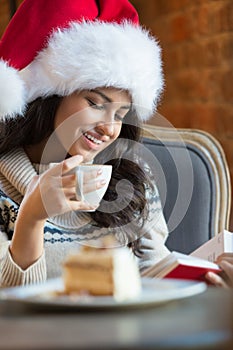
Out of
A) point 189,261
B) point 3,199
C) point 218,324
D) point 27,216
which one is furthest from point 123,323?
point 3,199

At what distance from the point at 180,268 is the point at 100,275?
401mm

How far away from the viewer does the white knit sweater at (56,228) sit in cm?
173

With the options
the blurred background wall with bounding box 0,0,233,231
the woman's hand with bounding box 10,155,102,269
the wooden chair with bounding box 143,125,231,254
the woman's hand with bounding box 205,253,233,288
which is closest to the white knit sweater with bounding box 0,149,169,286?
the wooden chair with bounding box 143,125,231,254

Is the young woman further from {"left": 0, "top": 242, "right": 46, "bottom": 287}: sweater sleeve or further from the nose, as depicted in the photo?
{"left": 0, "top": 242, "right": 46, "bottom": 287}: sweater sleeve

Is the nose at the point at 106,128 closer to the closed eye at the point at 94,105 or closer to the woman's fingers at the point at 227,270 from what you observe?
the closed eye at the point at 94,105

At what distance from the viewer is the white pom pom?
5.81ft

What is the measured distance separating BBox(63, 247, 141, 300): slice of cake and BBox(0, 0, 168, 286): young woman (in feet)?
2.92

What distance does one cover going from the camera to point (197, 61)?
3.29 metres

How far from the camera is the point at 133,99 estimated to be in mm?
1871

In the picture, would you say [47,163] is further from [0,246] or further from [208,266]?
[208,266]

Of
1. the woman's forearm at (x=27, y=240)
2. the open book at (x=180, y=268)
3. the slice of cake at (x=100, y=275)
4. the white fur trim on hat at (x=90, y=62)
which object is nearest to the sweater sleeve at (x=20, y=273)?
the woman's forearm at (x=27, y=240)

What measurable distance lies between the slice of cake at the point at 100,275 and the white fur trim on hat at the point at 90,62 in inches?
39.2

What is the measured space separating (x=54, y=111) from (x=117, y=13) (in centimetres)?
30

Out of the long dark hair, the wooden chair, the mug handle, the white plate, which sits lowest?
the wooden chair
